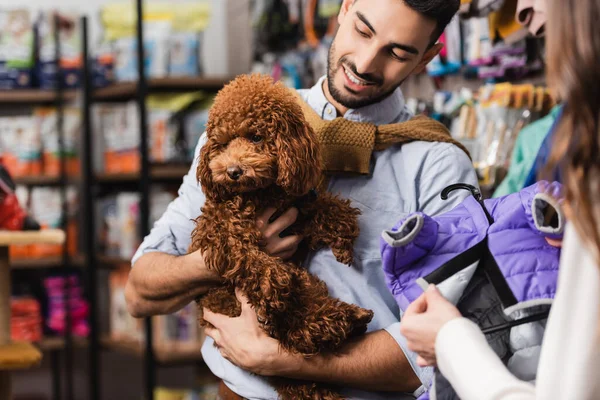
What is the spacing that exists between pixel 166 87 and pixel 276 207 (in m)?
3.25

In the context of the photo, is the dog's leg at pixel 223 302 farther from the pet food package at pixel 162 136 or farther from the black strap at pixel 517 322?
the pet food package at pixel 162 136

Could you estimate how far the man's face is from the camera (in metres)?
1.55

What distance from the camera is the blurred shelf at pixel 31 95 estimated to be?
189 inches

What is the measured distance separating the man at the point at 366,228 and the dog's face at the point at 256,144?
105mm

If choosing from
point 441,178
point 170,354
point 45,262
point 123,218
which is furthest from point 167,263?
point 45,262

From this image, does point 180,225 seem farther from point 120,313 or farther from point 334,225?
point 120,313

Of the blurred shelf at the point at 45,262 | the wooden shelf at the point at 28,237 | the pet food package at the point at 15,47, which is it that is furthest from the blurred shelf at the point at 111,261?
the wooden shelf at the point at 28,237

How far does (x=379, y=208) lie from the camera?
158 cm

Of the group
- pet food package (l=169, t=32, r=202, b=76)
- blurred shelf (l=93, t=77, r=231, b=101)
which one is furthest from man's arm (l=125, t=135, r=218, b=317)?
pet food package (l=169, t=32, r=202, b=76)

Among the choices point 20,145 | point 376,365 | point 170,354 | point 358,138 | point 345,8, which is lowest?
point 170,354

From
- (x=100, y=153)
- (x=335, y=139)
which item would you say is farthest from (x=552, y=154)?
(x=100, y=153)

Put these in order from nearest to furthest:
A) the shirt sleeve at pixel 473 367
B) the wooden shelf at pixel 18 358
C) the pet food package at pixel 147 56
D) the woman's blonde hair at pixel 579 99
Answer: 1. the woman's blonde hair at pixel 579 99
2. the shirt sleeve at pixel 473 367
3. the wooden shelf at pixel 18 358
4. the pet food package at pixel 147 56

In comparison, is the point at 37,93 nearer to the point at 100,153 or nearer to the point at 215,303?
the point at 100,153

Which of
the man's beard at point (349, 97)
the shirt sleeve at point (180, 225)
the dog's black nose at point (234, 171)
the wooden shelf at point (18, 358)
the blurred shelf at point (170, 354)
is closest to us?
the dog's black nose at point (234, 171)
